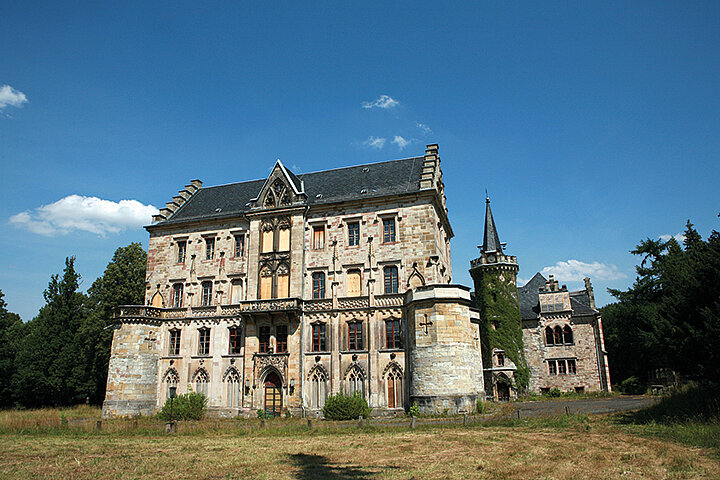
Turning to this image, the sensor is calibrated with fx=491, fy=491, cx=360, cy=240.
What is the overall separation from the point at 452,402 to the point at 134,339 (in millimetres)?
23099

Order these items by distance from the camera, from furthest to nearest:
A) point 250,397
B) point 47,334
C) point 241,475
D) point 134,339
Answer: point 47,334 < point 134,339 < point 250,397 < point 241,475

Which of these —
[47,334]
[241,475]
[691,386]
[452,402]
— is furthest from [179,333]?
[691,386]

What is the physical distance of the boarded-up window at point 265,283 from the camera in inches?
1380

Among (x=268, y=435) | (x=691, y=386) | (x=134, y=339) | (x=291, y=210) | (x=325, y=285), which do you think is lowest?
(x=268, y=435)

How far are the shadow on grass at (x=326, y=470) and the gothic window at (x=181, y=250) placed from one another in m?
27.0

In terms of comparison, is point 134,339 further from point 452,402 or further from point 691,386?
point 691,386

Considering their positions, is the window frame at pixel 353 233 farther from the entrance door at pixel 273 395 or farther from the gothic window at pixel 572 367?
the gothic window at pixel 572 367

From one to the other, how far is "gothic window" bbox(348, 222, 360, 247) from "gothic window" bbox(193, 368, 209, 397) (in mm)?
14049

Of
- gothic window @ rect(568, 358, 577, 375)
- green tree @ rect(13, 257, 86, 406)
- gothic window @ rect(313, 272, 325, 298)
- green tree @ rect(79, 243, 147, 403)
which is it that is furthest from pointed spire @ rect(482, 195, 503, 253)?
green tree @ rect(13, 257, 86, 406)

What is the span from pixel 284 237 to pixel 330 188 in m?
5.24

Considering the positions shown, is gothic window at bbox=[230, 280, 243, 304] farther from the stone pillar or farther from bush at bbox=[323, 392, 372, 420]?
the stone pillar

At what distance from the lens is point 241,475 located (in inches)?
497

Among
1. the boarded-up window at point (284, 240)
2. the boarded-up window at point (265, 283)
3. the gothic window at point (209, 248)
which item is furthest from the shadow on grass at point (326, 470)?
the gothic window at point (209, 248)

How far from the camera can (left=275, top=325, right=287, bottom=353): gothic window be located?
111ft
